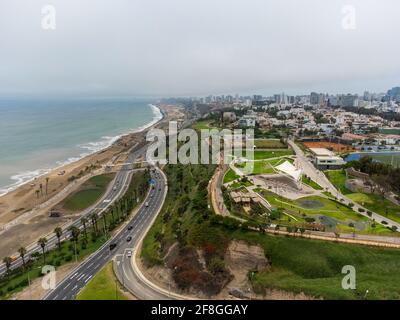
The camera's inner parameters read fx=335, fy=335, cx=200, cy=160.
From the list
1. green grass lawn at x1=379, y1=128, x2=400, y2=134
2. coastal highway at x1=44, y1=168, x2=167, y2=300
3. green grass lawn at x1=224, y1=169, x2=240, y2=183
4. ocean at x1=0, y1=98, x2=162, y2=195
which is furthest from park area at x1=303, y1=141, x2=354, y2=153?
ocean at x1=0, y1=98, x2=162, y2=195

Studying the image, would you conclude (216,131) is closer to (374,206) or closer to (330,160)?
(330,160)

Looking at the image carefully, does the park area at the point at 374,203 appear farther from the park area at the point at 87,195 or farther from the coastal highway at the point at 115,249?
the park area at the point at 87,195

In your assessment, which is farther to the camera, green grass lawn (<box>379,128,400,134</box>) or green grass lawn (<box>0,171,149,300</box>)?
green grass lawn (<box>379,128,400,134</box>)

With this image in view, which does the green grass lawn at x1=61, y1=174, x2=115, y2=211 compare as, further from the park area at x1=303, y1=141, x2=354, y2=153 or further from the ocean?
the park area at x1=303, y1=141, x2=354, y2=153

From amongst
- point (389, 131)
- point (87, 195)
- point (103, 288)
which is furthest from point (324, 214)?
point (389, 131)

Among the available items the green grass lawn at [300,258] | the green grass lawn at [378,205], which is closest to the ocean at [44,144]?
the green grass lawn at [300,258]
